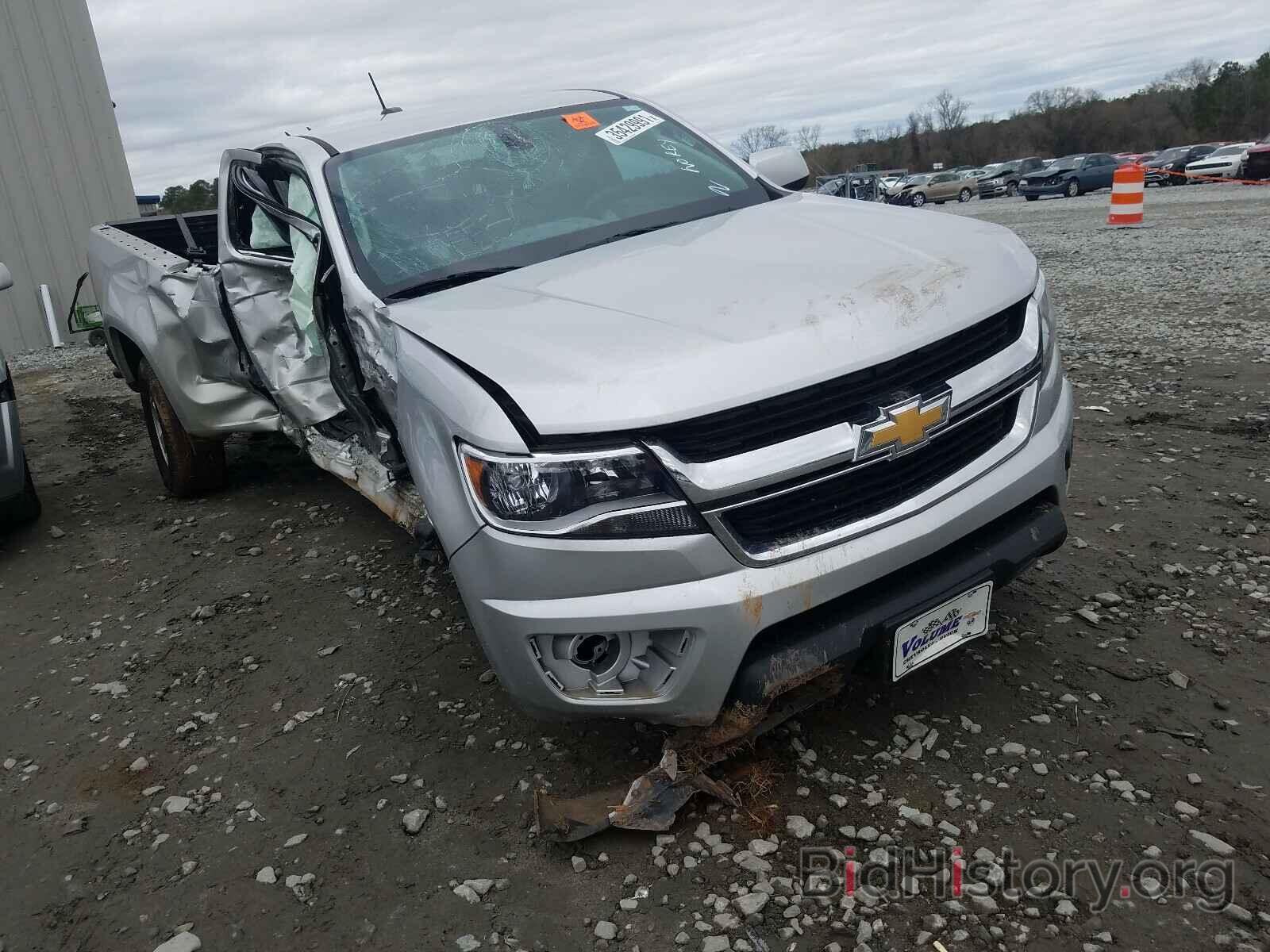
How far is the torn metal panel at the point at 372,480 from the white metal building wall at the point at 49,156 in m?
11.7

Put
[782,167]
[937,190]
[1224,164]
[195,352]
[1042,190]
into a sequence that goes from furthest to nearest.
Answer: [937,190], [1042,190], [1224,164], [195,352], [782,167]

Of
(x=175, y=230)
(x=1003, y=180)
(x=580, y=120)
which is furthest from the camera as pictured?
(x=1003, y=180)

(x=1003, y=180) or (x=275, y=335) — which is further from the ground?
(x=275, y=335)

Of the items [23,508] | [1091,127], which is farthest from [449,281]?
[1091,127]

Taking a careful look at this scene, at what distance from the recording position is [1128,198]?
14.5 meters

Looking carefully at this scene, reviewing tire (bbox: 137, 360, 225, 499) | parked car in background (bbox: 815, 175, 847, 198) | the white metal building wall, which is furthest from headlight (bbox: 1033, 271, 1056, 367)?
parked car in background (bbox: 815, 175, 847, 198)

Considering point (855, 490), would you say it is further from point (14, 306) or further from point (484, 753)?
point (14, 306)

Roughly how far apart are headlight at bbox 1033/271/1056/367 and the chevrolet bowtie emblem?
0.52 m

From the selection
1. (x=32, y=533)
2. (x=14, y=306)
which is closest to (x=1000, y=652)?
(x=32, y=533)

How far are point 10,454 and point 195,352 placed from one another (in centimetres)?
117

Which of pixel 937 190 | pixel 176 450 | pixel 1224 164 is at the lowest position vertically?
pixel 937 190

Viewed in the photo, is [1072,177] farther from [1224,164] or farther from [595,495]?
[595,495]

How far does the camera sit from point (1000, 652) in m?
2.95

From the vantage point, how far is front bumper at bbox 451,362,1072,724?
2047mm
